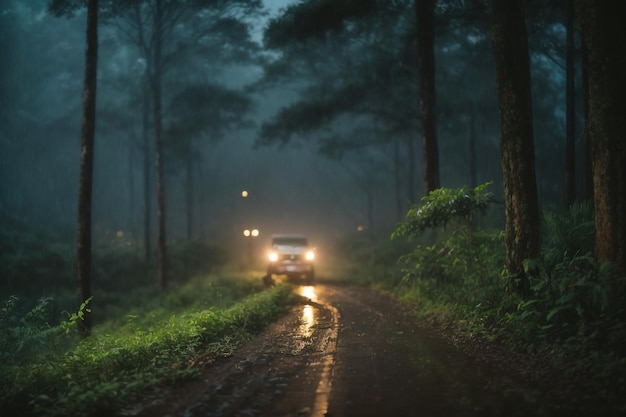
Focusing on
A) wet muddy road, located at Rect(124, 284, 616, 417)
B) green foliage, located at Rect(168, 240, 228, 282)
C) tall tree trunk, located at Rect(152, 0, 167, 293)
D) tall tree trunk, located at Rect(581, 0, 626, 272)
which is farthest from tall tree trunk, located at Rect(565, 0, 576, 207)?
green foliage, located at Rect(168, 240, 228, 282)

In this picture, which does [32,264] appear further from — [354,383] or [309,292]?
[354,383]

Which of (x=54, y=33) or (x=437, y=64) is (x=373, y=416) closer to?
(x=437, y=64)

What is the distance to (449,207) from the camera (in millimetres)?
12328

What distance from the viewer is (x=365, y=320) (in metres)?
12.7

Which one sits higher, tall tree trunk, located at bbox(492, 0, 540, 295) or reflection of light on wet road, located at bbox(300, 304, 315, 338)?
tall tree trunk, located at bbox(492, 0, 540, 295)

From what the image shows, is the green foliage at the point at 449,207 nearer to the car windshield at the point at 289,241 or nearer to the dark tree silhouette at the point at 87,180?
the dark tree silhouette at the point at 87,180

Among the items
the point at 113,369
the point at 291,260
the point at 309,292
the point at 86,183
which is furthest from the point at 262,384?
Answer: the point at 291,260

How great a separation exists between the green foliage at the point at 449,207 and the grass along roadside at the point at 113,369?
16.0 ft

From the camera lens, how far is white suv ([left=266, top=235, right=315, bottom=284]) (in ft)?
78.4

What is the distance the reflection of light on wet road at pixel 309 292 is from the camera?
18525 millimetres

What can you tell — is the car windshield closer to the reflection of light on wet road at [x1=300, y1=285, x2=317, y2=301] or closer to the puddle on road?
the reflection of light on wet road at [x1=300, y1=285, x2=317, y2=301]

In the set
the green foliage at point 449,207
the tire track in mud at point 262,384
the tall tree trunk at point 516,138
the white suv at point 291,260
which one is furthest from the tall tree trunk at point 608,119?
the white suv at point 291,260

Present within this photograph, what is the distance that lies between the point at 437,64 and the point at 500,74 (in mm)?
19758

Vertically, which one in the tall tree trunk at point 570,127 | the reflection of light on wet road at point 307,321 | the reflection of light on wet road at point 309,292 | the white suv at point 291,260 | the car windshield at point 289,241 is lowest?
the reflection of light on wet road at point 309,292
